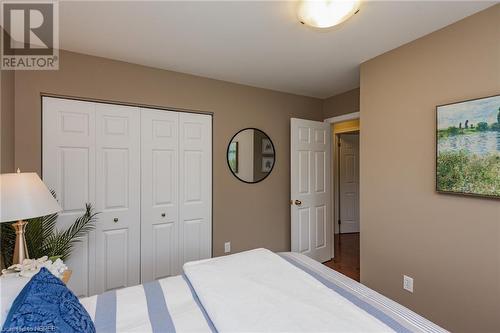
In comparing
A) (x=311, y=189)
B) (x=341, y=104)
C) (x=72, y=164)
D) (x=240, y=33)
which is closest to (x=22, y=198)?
(x=72, y=164)

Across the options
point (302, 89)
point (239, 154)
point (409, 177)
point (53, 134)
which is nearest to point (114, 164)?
point (53, 134)

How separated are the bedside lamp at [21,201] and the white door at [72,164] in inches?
28.5

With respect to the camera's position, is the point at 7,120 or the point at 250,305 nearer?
the point at 250,305

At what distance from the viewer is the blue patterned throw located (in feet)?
2.41

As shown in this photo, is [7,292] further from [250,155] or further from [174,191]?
[250,155]

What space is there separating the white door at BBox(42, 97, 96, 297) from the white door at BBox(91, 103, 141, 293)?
0.07m

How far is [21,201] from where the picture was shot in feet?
4.16

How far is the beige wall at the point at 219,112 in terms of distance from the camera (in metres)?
1.97

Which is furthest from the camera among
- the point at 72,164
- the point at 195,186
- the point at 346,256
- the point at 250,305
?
the point at 346,256

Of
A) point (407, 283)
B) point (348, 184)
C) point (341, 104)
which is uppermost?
point (341, 104)

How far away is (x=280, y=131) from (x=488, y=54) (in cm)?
204

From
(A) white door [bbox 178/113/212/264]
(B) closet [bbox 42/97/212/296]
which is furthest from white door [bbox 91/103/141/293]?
(A) white door [bbox 178/113/212/264]

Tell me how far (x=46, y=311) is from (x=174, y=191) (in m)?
1.78

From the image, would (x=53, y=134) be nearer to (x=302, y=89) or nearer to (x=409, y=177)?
(x=302, y=89)
